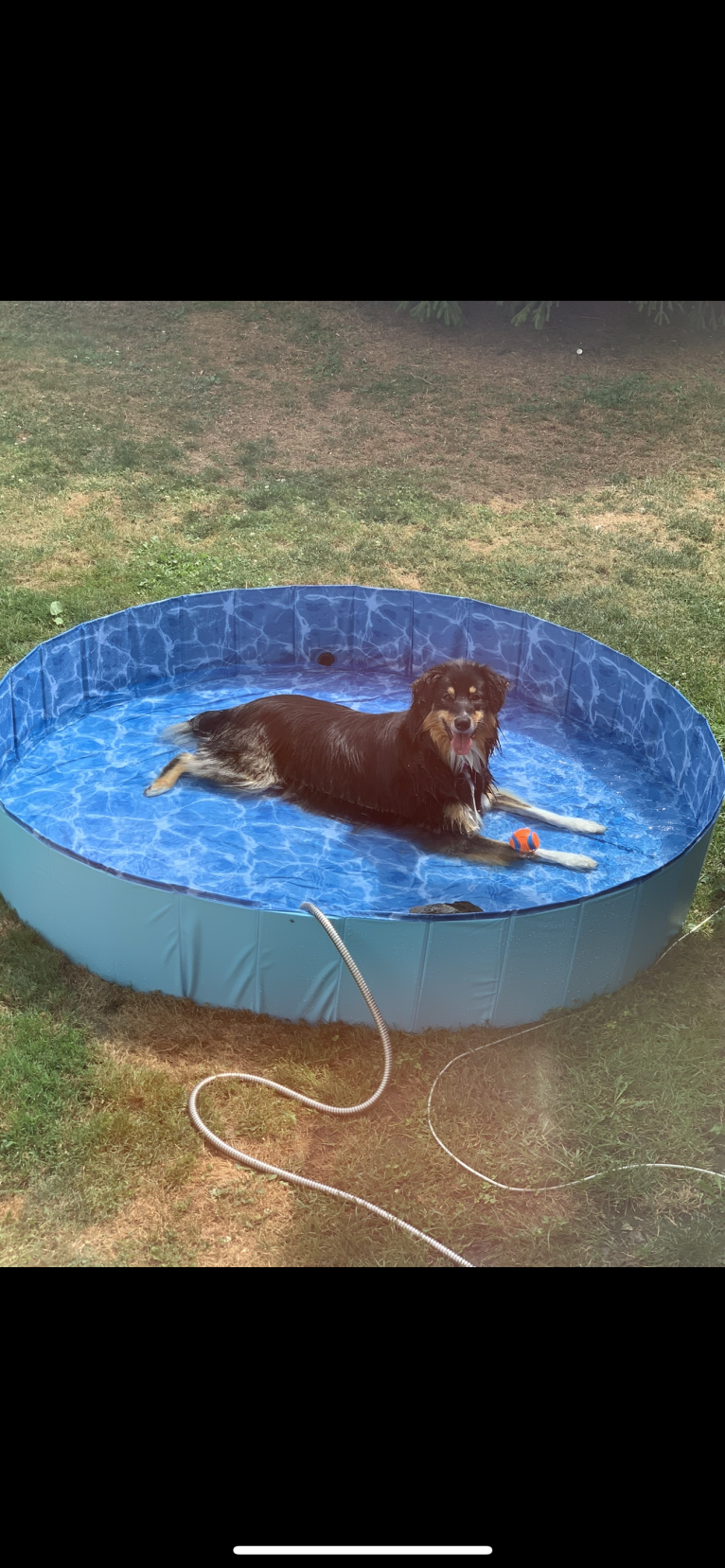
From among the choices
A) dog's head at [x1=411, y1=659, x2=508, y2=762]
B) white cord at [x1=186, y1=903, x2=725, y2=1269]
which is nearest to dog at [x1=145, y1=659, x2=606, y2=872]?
dog's head at [x1=411, y1=659, x2=508, y2=762]

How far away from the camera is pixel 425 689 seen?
709cm

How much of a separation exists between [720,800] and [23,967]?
4208 mm

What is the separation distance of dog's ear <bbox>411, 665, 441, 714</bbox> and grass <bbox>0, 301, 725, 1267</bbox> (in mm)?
2041

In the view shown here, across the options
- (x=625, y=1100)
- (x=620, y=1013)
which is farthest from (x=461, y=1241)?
(x=620, y=1013)

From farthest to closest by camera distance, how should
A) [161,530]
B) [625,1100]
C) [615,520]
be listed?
1. [615,520]
2. [161,530]
3. [625,1100]

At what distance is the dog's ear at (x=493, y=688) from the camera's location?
7.03 meters

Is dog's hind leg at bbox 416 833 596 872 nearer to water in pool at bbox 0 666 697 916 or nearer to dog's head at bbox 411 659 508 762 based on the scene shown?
water in pool at bbox 0 666 697 916

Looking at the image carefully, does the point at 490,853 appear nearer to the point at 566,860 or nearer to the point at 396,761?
the point at 566,860

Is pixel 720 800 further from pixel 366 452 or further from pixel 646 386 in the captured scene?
pixel 646 386

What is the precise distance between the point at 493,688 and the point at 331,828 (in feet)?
4.99

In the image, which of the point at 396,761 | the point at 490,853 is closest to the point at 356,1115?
the point at 490,853

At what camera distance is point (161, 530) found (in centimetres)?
1305

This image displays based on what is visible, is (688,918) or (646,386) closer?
(688,918)

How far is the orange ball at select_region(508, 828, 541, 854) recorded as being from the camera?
24.4 feet
